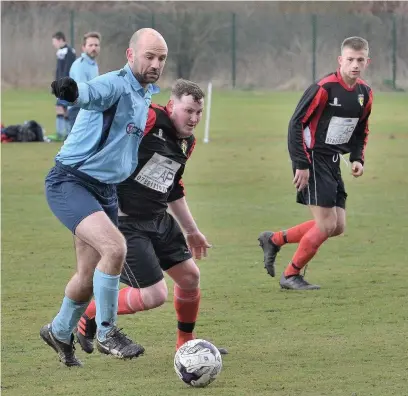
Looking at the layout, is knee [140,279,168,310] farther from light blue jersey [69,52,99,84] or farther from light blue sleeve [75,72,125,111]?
light blue jersey [69,52,99,84]

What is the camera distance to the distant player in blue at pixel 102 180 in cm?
654

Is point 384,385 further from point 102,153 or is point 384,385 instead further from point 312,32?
point 312,32

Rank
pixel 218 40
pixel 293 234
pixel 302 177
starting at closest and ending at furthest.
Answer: pixel 302 177
pixel 293 234
pixel 218 40

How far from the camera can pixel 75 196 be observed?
22.1 ft

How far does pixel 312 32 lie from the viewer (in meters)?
42.9

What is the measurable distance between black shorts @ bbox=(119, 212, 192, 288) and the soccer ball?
84cm

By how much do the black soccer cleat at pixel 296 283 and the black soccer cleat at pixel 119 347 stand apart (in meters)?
3.34

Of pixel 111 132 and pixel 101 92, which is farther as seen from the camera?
pixel 111 132

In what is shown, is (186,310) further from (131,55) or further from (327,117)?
(327,117)

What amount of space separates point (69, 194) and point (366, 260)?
4.93 meters

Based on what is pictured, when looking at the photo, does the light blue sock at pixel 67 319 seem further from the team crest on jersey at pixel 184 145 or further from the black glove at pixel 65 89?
the black glove at pixel 65 89

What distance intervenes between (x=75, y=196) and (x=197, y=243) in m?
1.16

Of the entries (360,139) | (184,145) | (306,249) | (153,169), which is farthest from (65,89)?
(360,139)

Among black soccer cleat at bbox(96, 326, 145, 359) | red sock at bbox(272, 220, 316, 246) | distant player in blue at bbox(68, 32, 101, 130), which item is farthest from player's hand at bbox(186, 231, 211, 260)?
distant player in blue at bbox(68, 32, 101, 130)
